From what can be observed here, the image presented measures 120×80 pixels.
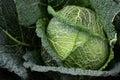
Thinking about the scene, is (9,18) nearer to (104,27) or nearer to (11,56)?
(11,56)

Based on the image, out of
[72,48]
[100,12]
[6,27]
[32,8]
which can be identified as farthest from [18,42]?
[100,12]

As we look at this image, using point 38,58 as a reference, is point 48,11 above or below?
above

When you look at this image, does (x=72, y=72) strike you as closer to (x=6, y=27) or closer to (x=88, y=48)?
(x=88, y=48)

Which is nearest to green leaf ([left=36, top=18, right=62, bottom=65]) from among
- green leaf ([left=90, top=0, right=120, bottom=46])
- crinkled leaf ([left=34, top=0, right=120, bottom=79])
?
crinkled leaf ([left=34, top=0, right=120, bottom=79])

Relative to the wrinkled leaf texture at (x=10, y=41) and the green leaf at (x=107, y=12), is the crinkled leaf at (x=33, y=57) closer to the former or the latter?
the wrinkled leaf texture at (x=10, y=41)

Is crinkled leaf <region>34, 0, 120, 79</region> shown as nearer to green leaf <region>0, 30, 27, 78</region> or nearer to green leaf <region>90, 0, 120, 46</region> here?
green leaf <region>90, 0, 120, 46</region>
